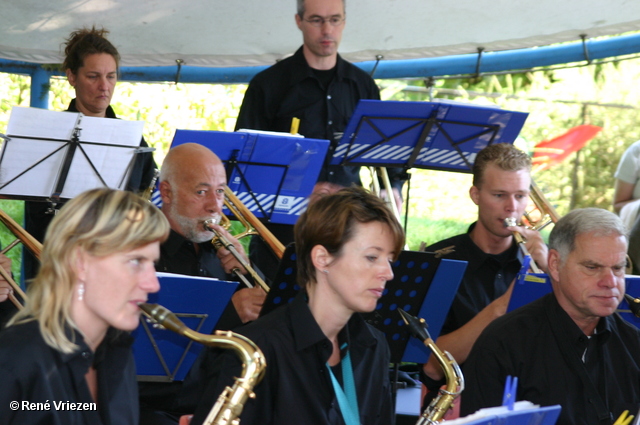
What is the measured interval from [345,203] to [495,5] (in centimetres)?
377

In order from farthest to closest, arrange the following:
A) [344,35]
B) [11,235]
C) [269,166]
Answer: [11,235]
[344,35]
[269,166]

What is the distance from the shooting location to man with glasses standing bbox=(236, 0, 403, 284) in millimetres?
4977

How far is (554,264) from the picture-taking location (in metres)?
3.14

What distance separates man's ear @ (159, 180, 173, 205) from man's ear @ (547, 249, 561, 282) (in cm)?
184

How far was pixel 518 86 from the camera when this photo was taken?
9977mm

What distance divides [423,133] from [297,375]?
7.34 ft

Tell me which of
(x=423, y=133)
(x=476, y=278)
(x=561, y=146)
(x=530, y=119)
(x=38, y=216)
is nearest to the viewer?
(x=476, y=278)

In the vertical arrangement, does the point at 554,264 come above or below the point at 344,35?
below

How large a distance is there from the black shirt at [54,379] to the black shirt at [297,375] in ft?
1.01

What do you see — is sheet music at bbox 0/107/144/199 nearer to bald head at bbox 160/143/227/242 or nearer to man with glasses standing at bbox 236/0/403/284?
bald head at bbox 160/143/227/242

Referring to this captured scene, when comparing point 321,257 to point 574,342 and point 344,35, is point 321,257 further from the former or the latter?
point 344,35

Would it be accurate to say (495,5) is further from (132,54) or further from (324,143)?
(132,54)

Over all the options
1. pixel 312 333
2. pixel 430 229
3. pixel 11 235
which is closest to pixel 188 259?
pixel 312 333

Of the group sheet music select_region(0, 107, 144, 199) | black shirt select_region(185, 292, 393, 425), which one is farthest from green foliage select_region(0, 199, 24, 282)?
black shirt select_region(185, 292, 393, 425)
